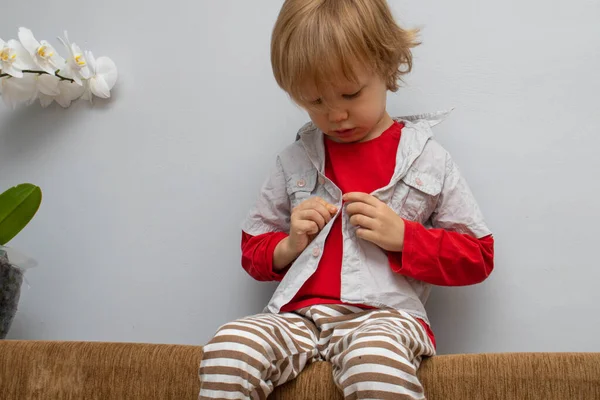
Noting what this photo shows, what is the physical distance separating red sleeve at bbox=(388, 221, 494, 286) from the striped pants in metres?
0.07

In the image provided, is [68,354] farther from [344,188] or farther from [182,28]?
[182,28]

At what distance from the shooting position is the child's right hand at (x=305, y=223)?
106 centimetres

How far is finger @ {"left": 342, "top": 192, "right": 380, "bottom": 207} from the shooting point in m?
1.04

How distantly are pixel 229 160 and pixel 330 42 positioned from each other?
15.3 inches

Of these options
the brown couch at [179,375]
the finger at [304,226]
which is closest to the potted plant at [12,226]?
the brown couch at [179,375]

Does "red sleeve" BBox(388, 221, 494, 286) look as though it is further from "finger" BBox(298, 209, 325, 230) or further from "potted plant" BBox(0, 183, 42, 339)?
"potted plant" BBox(0, 183, 42, 339)

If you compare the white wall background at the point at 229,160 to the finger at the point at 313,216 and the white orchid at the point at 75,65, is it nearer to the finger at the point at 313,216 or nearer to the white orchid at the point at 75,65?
the white orchid at the point at 75,65

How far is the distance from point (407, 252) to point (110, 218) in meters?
A: 0.61

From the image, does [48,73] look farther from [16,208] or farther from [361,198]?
[361,198]

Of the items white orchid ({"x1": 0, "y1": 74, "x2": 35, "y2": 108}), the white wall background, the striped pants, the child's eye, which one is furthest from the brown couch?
white orchid ({"x1": 0, "y1": 74, "x2": 35, "y2": 108})

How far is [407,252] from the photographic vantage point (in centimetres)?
102

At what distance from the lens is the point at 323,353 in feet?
3.31

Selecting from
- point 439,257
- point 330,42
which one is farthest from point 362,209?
point 330,42

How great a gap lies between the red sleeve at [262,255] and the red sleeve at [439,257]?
189mm
